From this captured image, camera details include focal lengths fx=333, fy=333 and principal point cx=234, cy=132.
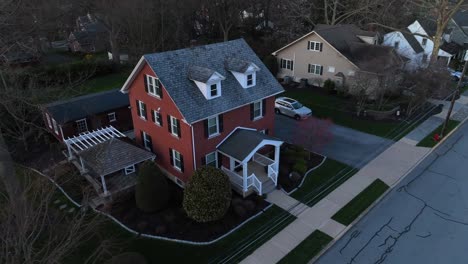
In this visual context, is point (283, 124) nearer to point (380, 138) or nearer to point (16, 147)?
point (380, 138)

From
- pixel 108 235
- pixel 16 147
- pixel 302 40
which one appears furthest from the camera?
pixel 302 40

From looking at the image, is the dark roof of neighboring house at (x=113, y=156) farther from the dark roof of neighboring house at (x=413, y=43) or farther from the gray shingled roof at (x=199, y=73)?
the dark roof of neighboring house at (x=413, y=43)

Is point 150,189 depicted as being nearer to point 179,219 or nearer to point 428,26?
point 179,219

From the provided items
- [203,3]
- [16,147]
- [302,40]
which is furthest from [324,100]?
[16,147]

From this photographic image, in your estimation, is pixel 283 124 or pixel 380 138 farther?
pixel 283 124

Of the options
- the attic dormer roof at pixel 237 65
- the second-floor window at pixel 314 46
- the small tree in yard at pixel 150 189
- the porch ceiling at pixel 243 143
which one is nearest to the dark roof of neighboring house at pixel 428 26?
the second-floor window at pixel 314 46

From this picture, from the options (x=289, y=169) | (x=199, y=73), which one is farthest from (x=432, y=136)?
(x=199, y=73)

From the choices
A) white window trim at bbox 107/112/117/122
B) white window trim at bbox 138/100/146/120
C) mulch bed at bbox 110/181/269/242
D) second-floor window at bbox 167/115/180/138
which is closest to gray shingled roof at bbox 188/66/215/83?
second-floor window at bbox 167/115/180/138
